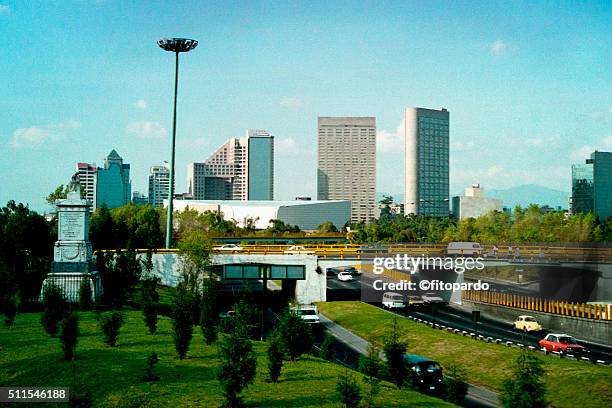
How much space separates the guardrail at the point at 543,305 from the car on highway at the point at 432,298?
260 cm

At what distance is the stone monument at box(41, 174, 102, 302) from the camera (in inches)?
1964

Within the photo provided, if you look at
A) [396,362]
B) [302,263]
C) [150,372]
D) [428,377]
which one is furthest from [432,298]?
[150,372]

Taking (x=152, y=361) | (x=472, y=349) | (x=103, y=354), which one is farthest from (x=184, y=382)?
(x=472, y=349)

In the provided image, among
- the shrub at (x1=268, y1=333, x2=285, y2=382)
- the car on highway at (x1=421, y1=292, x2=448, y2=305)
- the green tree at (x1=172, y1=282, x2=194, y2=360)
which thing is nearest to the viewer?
the shrub at (x1=268, y1=333, x2=285, y2=382)

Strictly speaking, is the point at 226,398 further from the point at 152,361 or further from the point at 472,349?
the point at 472,349

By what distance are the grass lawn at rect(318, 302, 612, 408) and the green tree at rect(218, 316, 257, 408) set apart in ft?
33.8

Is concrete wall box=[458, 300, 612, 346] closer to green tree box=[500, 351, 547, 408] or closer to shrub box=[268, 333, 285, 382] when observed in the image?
shrub box=[268, 333, 285, 382]

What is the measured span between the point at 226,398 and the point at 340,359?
19.9 meters

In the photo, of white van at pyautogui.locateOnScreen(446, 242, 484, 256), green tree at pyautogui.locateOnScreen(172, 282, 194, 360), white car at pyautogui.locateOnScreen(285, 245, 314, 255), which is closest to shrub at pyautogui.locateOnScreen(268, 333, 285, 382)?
green tree at pyautogui.locateOnScreen(172, 282, 194, 360)

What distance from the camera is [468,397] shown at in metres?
32.7

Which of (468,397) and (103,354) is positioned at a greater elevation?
(103,354)

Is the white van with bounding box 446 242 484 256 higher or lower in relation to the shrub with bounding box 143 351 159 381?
higher

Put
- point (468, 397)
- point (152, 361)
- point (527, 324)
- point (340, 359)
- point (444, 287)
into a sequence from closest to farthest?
1. point (152, 361)
2. point (468, 397)
3. point (340, 359)
4. point (527, 324)
5. point (444, 287)

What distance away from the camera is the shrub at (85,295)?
46.8 meters
